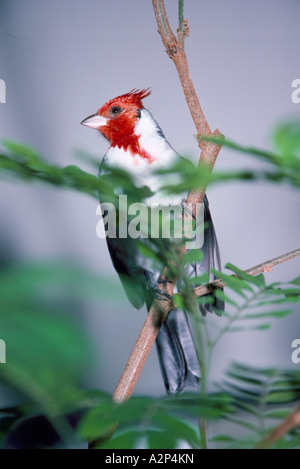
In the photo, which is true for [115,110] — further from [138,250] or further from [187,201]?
[187,201]

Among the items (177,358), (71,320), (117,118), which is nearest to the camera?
(71,320)

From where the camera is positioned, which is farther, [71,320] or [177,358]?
[177,358]

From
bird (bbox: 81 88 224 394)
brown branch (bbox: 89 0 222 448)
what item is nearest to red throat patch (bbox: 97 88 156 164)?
bird (bbox: 81 88 224 394)

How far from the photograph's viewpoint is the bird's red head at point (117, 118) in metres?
1.01

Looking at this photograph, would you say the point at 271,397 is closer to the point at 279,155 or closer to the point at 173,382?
the point at 279,155

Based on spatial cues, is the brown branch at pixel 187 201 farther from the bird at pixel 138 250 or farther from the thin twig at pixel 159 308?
the bird at pixel 138 250

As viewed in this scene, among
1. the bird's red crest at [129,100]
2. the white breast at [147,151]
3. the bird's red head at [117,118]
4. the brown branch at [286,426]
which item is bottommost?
the brown branch at [286,426]

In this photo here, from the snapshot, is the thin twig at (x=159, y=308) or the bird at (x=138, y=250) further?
the bird at (x=138, y=250)

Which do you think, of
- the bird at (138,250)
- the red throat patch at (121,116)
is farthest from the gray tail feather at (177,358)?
the red throat patch at (121,116)

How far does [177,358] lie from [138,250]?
0.22 m

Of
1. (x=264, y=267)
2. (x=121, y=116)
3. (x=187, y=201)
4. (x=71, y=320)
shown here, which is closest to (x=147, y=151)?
(x=121, y=116)

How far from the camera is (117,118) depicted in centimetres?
102

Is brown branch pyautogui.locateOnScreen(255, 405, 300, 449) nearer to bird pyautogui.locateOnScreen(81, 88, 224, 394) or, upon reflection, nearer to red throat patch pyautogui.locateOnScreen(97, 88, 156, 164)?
bird pyautogui.locateOnScreen(81, 88, 224, 394)
